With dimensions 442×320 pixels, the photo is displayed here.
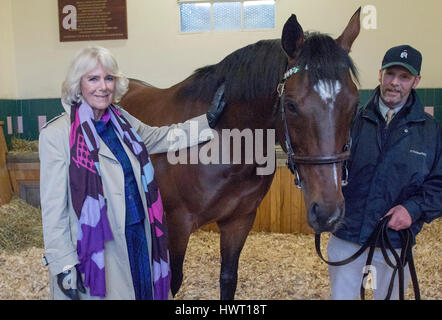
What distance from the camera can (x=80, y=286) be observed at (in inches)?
50.8

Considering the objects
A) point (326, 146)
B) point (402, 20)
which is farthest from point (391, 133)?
point (402, 20)

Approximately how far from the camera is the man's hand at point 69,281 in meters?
1.25

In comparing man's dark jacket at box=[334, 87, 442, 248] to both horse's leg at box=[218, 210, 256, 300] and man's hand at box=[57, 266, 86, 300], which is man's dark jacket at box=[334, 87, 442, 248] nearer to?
horse's leg at box=[218, 210, 256, 300]

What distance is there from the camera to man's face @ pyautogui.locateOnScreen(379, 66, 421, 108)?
4.97 feet

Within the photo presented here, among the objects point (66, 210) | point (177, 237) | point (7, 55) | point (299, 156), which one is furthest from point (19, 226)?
point (299, 156)

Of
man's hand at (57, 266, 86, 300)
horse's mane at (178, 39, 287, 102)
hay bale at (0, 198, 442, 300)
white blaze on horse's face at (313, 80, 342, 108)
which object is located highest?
horse's mane at (178, 39, 287, 102)

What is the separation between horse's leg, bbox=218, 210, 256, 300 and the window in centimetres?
295

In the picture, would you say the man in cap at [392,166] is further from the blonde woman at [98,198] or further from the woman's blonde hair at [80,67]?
the woman's blonde hair at [80,67]

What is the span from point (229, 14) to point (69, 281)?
3.81m

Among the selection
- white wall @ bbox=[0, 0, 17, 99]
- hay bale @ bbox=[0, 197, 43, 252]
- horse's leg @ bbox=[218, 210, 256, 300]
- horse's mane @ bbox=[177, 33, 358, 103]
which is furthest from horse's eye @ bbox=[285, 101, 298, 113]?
white wall @ bbox=[0, 0, 17, 99]

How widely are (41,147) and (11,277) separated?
2086 mm

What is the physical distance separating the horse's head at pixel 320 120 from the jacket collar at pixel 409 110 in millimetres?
307

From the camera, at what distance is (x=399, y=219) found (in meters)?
1.48

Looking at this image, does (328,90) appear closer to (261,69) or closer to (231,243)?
(261,69)
